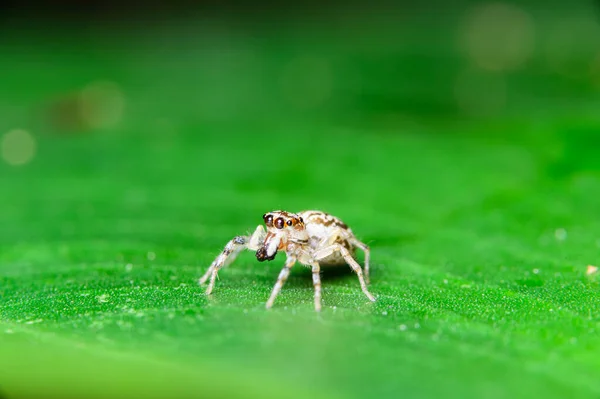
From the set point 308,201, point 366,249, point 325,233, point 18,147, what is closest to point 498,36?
point 308,201

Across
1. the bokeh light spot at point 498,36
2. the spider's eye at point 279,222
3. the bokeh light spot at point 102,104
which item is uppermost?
the bokeh light spot at point 498,36

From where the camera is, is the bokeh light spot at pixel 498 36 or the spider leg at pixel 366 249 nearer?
the spider leg at pixel 366 249

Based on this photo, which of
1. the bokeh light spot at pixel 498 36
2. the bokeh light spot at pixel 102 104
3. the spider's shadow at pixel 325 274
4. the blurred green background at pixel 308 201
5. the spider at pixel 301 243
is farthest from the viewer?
the bokeh light spot at pixel 498 36

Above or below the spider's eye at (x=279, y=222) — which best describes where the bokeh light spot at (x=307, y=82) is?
above

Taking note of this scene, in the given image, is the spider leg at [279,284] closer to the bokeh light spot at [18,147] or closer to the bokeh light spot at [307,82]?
the bokeh light spot at [18,147]

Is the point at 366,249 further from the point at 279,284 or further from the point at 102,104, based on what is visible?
the point at 102,104

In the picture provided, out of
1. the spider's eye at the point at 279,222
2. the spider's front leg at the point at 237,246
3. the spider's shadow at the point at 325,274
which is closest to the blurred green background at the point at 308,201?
the spider's shadow at the point at 325,274

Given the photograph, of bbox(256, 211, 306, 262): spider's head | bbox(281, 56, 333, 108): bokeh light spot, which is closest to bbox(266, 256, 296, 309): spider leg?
bbox(256, 211, 306, 262): spider's head

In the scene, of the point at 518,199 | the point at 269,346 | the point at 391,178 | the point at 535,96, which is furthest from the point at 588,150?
the point at 269,346

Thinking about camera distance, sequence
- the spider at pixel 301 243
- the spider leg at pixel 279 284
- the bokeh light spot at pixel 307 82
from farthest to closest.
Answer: the bokeh light spot at pixel 307 82, the spider at pixel 301 243, the spider leg at pixel 279 284
